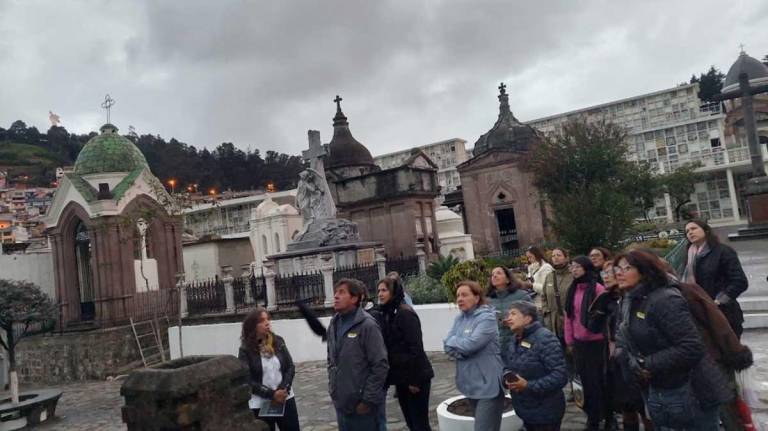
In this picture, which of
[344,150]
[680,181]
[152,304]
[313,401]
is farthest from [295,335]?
[680,181]

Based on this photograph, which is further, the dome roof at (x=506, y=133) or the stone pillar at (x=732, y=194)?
the stone pillar at (x=732, y=194)

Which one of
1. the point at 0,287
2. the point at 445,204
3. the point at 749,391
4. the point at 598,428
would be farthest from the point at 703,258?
the point at 445,204

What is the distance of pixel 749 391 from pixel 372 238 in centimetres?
1858

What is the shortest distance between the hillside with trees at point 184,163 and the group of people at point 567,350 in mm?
67255

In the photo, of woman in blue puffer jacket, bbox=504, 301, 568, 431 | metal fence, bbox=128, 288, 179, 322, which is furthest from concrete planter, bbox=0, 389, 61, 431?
woman in blue puffer jacket, bbox=504, 301, 568, 431

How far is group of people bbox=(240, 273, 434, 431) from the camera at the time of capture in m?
4.28

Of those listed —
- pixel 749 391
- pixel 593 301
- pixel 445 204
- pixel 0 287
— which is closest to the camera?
pixel 749 391

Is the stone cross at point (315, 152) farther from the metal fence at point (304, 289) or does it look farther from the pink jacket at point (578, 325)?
the pink jacket at point (578, 325)

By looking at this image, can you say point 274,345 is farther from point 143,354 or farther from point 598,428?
point 143,354

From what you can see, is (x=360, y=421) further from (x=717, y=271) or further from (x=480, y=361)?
(x=717, y=271)

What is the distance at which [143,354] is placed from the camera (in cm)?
1681

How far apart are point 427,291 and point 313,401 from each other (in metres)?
4.51

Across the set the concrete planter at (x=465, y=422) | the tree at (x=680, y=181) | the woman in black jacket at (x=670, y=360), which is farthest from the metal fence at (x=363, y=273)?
the tree at (x=680, y=181)

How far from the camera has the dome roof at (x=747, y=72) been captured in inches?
848
